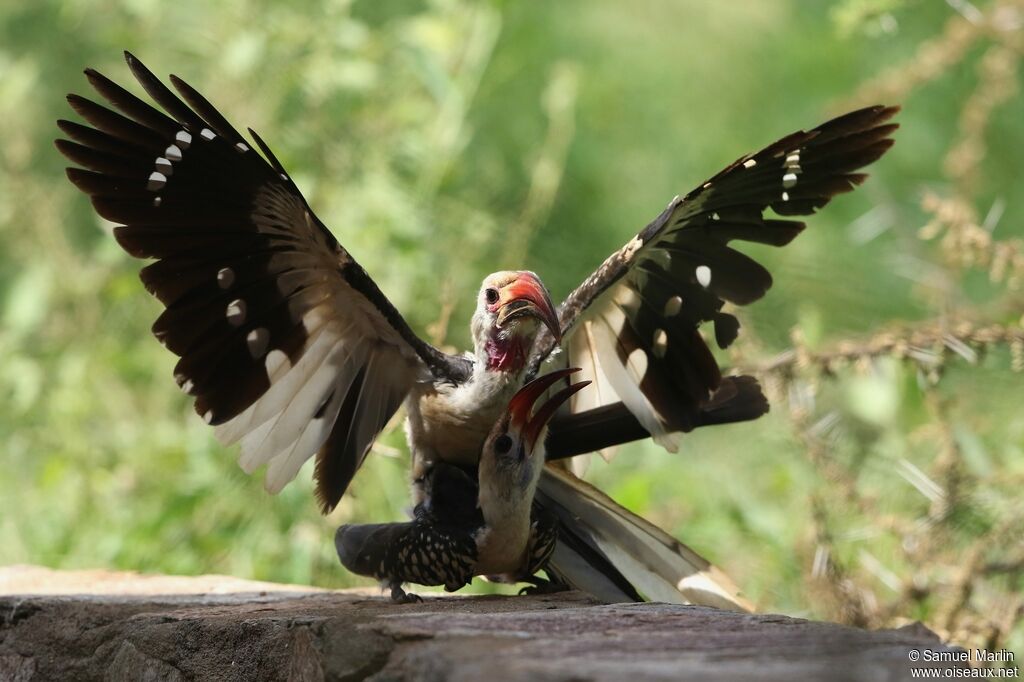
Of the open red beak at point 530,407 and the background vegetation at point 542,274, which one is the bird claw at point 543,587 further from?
the background vegetation at point 542,274

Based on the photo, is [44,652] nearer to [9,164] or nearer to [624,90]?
[9,164]

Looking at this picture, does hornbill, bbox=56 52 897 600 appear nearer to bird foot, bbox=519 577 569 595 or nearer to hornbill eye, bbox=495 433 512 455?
bird foot, bbox=519 577 569 595

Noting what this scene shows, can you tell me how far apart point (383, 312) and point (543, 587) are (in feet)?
2.69

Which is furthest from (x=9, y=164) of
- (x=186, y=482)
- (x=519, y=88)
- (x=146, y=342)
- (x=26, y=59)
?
(x=519, y=88)

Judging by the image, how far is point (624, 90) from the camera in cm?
838

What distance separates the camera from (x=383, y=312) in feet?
10.1

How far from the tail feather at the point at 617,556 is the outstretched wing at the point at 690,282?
0.24 m

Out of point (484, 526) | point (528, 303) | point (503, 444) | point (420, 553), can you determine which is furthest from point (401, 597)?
point (528, 303)

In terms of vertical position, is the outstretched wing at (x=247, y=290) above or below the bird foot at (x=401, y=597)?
above

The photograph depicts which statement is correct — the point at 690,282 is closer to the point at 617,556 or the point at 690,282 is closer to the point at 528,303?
the point at 528,303

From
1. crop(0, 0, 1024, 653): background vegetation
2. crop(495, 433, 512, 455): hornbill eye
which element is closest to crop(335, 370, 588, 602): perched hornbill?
crop(495, 433, 512, 455): hornbill eye

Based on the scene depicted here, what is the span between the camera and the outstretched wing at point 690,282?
326 cm

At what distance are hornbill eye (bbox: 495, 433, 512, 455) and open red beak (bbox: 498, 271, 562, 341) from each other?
30 centimetres

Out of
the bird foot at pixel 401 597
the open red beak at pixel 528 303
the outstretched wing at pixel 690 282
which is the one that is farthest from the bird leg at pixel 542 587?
the open red beak at pixel 528 303
